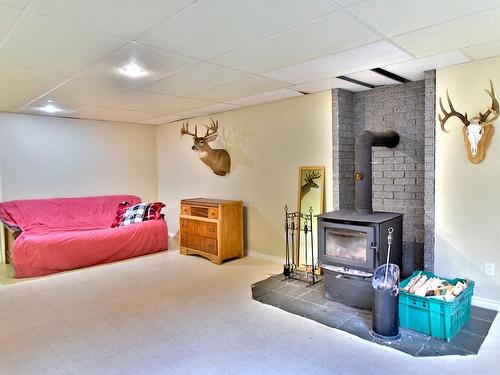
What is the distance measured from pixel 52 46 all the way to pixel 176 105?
92.8 inches

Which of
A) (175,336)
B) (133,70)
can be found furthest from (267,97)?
(175,336)

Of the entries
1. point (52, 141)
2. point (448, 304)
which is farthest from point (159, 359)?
point (52, 141)

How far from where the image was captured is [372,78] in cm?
359

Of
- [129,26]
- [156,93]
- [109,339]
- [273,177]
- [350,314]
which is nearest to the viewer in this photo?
[129,26]

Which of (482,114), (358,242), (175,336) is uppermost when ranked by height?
(482,114)

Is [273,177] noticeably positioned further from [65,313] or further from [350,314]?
[65,313]

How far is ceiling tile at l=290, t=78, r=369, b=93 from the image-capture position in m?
3.65

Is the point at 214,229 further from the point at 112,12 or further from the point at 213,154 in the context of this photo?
the point at 112,12

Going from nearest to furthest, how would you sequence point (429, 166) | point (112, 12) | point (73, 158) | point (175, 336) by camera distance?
point (112, 12) < point (175, 336) < point (429, 166) < point (73, 158)

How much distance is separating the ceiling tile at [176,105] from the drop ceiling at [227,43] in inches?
17.0

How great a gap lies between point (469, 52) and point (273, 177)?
2.63 meters

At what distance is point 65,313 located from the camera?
3.16m

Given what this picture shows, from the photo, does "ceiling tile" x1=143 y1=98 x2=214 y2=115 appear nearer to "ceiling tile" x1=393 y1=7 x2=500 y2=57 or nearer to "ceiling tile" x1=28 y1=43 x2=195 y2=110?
"ceiling tile" x1=28 y1=43 x2=195 y2=110

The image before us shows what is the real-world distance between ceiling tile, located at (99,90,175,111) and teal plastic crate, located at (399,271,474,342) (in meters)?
3.40
